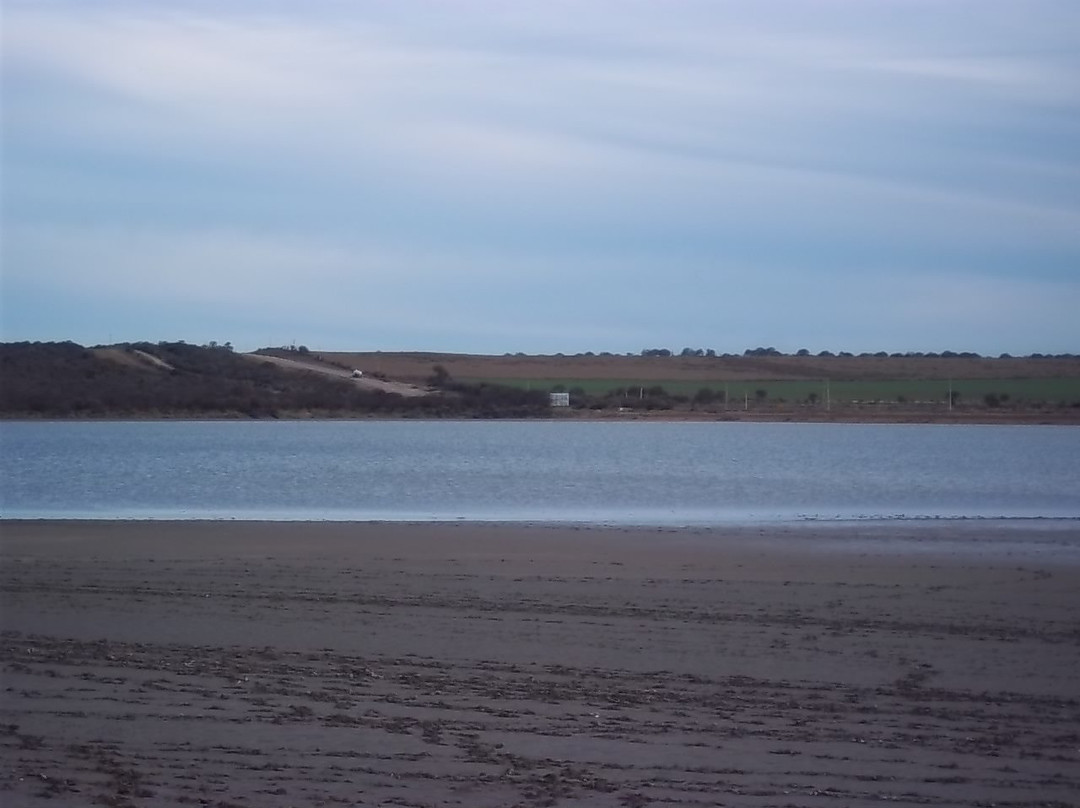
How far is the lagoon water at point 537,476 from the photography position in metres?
23.0

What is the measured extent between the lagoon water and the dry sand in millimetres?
7390

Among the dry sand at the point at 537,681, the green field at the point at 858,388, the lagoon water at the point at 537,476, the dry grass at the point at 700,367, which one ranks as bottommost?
the dry sand at the point at 537,681

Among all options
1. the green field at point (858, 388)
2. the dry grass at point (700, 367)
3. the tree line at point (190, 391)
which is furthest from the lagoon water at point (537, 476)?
the dry grass at point (700, 367)

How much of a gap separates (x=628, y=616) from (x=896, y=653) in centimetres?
248

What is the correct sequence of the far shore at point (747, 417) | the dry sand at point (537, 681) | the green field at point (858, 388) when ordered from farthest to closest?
1. the green field at point (858, 388)
2. the far shore at point (747, 417)
3. the dry sand at point (537, 681)

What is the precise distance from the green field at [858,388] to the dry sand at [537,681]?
63870 millimetres

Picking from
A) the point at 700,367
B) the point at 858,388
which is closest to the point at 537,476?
the point at 858,388

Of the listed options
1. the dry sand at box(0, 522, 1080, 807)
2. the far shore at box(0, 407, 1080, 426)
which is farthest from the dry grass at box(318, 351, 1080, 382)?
the dry sand at box(0, 522, 1080, 807)

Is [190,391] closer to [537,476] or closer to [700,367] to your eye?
[537,476]

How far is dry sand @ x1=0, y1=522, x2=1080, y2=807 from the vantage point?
6.36 m

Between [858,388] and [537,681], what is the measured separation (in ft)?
273

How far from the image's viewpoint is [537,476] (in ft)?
101

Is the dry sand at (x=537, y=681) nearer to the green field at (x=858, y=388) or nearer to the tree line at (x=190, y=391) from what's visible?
the tree line at (x=190, y=391)

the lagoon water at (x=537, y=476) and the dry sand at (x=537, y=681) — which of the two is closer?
the dry sand at (x=537, y=681)
